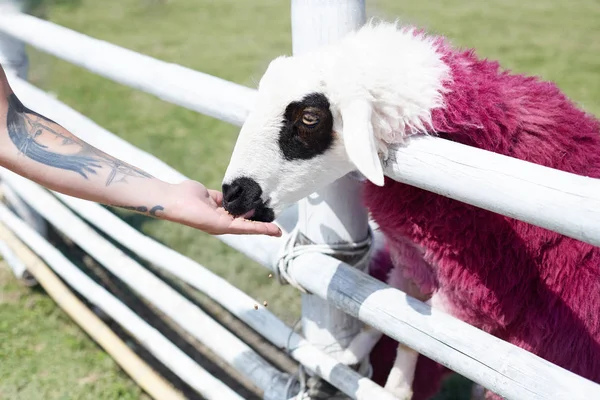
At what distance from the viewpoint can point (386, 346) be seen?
6.58 feet

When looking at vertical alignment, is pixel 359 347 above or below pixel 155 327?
above

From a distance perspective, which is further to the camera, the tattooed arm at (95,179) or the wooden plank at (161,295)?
the wooden plank at (161,295)

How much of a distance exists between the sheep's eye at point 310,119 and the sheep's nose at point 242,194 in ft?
0.60

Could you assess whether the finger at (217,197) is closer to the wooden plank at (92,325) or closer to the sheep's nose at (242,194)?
the sheep's nose at (242,194)

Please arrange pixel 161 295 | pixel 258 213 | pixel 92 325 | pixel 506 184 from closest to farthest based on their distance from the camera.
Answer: pixel 506 184, pixel 258 213, pixel 161 295, pixel 92 325

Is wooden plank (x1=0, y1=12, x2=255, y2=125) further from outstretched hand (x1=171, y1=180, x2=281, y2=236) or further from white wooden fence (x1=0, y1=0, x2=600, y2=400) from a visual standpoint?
outstretched hand (x1=171, y1=180, x2=281, y2=236)

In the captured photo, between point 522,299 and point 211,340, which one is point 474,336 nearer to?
point 522,299

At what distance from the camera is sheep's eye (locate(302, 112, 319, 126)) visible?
53.0 inches

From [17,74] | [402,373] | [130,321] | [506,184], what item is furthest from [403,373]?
[17,74]

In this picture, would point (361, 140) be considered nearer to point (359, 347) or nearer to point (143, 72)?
point (359, 347)

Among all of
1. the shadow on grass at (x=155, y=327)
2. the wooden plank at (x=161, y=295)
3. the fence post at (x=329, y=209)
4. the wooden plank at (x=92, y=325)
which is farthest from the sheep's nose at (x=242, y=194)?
the shadow on grass at (x=155, y=327)

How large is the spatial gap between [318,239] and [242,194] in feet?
1.15

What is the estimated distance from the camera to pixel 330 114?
1.35m

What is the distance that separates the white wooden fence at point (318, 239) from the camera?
109 cm
